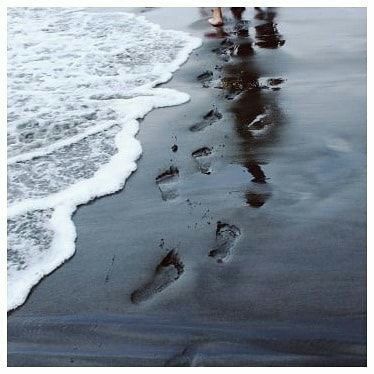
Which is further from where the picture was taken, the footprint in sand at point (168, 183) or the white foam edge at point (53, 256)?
the footprint in sand at point (168, 183)

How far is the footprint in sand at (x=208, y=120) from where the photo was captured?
13.0 feet

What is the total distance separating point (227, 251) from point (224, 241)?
0.31 ft

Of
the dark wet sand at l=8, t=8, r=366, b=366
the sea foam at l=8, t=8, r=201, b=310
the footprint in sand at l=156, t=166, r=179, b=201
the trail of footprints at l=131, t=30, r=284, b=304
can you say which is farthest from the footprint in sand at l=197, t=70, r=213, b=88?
the footprint in sand at l=156, t=166, r=179, b=201

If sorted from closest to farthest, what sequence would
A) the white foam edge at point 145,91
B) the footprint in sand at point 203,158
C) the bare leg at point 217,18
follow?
1. the footprint in sand at point 203,158
2. the white foam edge at point 145,91
3. the bare leg at point 217,18

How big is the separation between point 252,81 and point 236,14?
364 centimetres

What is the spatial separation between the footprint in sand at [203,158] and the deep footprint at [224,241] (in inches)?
26.7

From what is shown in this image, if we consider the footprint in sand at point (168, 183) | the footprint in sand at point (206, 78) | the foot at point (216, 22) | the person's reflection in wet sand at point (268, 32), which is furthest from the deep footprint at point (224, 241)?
the foot at point (216, 22)

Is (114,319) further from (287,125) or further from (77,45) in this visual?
(77,45)

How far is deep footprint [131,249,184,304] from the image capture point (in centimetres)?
232

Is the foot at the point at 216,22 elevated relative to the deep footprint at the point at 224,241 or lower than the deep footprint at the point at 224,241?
elevated

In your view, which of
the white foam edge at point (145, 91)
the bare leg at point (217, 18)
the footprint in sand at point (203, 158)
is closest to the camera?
the footprint in sand at point (203, 158)

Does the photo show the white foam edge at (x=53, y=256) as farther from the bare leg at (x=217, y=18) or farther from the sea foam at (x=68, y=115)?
the bare leg at (x=217, y=18)

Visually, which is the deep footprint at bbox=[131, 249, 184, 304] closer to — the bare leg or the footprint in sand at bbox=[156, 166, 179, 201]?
the footprint in sand at bbox=[156, 166, 179, 201]

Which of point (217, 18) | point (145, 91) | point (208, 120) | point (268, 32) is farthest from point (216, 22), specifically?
point (208, 120)
